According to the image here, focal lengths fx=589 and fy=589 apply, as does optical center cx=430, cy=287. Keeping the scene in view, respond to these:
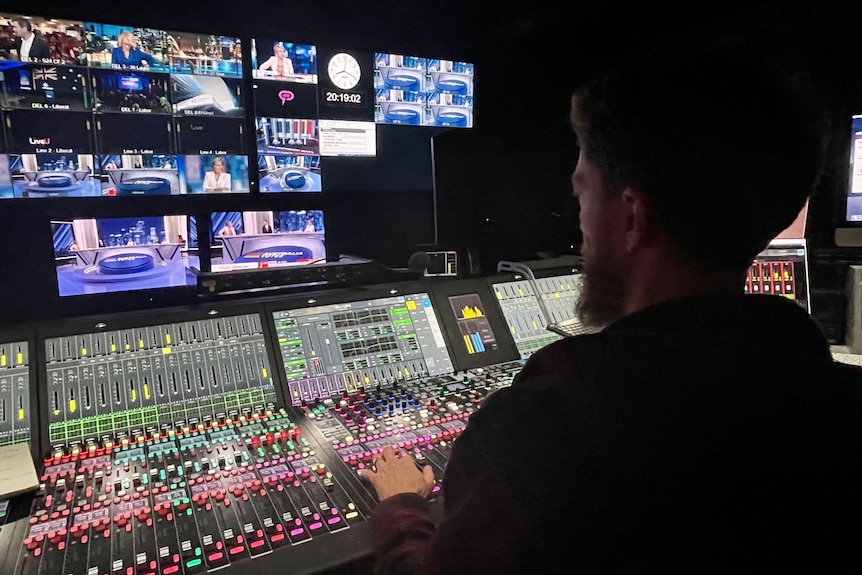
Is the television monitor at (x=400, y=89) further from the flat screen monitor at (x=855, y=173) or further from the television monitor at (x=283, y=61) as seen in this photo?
the flat screen monitor at (x=855, y=173)

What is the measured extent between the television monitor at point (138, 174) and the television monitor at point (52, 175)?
0.13 ft

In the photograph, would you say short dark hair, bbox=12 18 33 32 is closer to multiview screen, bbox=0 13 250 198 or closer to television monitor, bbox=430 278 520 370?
multiview screen, bbox=0 13 250 198

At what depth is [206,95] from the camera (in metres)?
2.37

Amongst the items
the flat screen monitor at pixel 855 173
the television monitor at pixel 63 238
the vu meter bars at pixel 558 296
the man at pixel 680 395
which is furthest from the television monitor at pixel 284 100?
the flat screen monitor at pixel 855 173

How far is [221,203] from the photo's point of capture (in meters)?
2.56

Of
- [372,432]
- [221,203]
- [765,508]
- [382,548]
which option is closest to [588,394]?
[765,508]

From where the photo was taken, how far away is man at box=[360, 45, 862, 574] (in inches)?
27.2

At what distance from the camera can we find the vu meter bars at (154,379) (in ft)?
5.12

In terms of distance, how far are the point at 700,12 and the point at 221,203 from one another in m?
2.63

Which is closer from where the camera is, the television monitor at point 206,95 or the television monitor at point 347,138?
the television monitor at point 206,95

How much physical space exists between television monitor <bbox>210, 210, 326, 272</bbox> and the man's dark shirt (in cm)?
170

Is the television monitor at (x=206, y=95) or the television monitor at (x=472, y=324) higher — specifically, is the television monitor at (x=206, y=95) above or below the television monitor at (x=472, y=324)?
above

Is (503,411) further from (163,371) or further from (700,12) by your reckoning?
(700,12)

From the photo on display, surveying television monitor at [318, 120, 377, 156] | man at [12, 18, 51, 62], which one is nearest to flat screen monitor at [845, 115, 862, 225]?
television monitor at [318, 120, 377, 156]
